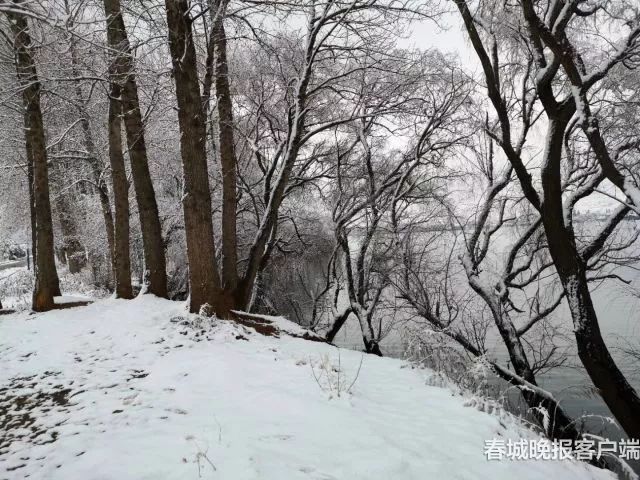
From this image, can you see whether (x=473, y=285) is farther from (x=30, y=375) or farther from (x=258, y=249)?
(x=30, y=375)

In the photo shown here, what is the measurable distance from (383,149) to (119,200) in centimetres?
768

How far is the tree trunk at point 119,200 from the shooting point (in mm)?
9797

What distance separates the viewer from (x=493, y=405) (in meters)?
4.29

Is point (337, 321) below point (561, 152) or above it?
below

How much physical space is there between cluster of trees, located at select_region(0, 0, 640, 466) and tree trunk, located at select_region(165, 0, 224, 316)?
3 cm

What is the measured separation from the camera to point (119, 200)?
33.0 ft

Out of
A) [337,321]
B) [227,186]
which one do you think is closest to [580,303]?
[337,321]

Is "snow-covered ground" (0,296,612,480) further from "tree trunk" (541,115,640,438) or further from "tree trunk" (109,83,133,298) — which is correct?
"tree trunk" (109,83,133,298)

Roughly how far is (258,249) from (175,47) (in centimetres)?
419

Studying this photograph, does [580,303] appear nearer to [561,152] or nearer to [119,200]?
[561,152]

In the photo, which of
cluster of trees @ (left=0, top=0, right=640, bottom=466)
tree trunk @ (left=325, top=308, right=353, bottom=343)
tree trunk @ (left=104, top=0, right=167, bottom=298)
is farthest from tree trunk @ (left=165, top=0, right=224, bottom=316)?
tree trunk @ (left=325, top=308, right=353, bottom=343)

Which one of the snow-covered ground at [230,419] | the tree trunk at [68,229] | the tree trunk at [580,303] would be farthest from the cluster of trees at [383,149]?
the tree trunk at [68,229]

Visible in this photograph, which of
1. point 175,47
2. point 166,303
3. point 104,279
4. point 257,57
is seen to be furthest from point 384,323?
point 104,279

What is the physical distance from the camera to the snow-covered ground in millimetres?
2736
